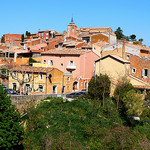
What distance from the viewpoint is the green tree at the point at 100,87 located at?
2714cm

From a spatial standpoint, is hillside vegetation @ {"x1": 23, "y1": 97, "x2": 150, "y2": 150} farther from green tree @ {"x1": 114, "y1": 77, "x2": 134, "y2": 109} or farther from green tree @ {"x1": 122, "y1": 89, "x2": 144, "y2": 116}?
green tree @ {"x1": 122, "y1": 89, "x2": 144, "y2": 116}

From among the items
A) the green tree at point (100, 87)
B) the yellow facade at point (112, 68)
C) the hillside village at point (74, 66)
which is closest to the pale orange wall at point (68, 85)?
the hillside village at point (74, 66)

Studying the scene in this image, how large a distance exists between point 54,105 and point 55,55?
61.6 ft

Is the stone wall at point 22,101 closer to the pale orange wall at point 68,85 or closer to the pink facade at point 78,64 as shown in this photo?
the pale orange wall at point 68,85

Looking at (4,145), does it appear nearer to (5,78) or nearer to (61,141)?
(61,141)

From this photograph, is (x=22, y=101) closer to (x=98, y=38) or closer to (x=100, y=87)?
(x=100, y=87)

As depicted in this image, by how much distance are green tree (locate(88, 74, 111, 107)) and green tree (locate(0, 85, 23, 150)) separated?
10571 millimetres

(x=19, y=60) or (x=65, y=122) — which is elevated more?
(x=19, y=60)

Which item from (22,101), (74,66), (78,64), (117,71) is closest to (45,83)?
(74,66)

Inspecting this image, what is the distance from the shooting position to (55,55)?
4319cm

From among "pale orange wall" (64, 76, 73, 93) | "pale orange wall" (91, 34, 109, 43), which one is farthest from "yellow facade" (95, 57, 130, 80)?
"pale orange wall" (91, 34, 109, 43)

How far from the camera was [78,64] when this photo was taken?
4112 cm

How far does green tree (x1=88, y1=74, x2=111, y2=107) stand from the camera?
27141 millimetres

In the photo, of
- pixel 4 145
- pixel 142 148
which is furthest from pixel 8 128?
pixel 142 148
